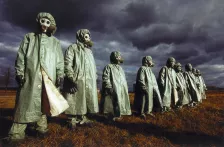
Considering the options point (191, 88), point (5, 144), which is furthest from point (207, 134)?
point (191, 88)

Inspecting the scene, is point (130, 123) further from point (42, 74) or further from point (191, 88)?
point (191, 88)

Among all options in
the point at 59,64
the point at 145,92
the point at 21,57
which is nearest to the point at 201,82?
the point at 145,92

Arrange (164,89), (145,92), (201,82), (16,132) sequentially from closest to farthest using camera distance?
1. (16,132)
2. (145,92)
3. (164,89)
4. (201,82)

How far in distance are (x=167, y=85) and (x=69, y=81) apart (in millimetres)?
6780

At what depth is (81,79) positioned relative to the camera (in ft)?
22.0

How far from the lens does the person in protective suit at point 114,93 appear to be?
28.0ft

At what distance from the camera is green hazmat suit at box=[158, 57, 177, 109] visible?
11483 millimetres

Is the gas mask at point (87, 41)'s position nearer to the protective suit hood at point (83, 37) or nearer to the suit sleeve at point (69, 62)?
the protective suit hood at point (83, 37)

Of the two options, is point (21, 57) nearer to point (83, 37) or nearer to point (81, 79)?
point (81, 79)

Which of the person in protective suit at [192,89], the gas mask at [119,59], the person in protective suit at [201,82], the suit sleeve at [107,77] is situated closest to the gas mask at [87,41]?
the suit sleeve at [107,77]

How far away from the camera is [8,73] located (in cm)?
4091

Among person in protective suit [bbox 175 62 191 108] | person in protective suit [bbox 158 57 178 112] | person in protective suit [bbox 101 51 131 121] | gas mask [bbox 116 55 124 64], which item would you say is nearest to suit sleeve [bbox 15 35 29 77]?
person in protective suit [bbox 101 51 131 121]

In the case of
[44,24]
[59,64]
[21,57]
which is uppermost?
[44,24]

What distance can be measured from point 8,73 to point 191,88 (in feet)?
117
